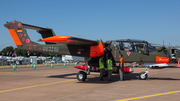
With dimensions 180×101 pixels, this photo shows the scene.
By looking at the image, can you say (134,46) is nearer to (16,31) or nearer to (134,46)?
(134,46)

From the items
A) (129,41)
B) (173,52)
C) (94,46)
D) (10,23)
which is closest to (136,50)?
(129,41)

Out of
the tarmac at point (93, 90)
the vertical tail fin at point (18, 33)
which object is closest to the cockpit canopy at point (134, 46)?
the tarmac at point (93, 90)

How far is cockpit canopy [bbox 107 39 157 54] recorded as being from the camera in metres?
12.0

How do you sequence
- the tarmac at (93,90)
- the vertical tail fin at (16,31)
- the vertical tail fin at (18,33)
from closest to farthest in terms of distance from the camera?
the tarmac at (93,90)
the vertical tail fin at (18,33)
the vertical tail fin at (16,31)

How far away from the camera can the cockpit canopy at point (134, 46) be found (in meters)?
12.0

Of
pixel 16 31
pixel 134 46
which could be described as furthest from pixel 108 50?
pixel 16 31

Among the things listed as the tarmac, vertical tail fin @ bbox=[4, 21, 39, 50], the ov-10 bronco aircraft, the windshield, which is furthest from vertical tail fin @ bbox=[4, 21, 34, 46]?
the windshield

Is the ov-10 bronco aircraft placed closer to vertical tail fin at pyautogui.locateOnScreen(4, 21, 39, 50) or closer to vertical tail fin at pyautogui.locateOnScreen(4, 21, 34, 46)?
vertical tail fin at pyautogui.locateOnScreen(4, 21, 39, 50)

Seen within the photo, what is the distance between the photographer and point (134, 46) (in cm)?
1236

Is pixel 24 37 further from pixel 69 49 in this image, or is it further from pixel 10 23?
pixel 69 49

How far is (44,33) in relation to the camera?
16656 millimetres

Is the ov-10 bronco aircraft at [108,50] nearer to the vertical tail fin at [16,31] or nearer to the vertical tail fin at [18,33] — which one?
the vertical tail fin at [18,33]

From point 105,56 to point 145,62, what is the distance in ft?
9.72

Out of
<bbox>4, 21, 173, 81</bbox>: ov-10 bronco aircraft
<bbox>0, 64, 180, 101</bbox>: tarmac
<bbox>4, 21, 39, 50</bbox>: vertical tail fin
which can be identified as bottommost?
<bbox>0, 64, 180, 101</bbox>: tarmac
